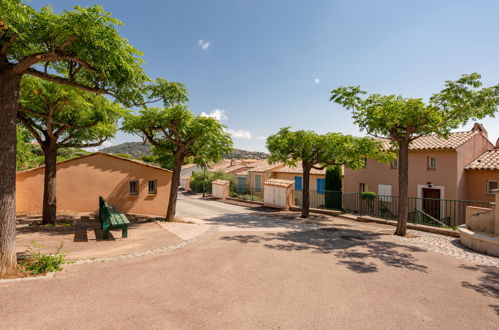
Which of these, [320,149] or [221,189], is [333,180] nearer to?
[320,149]

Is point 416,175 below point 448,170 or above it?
below

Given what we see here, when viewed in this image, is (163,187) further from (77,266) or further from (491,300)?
(491,300)

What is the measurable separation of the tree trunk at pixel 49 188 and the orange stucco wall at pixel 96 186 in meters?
3.54

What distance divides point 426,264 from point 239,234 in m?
6.10

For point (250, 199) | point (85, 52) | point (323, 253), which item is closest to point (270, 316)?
point (323, 253)

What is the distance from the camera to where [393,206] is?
1730 centimetres

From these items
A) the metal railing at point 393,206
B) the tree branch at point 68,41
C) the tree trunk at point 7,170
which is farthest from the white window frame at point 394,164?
the tree trunk at point 7,170

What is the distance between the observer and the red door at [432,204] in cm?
1580

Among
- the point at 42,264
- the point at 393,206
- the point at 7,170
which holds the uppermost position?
the point at 7,170

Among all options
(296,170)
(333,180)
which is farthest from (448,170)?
(296,170)

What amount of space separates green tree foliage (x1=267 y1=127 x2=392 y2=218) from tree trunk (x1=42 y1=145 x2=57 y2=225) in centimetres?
1069

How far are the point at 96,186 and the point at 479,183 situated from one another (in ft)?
73.0

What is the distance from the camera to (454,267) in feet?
22.1

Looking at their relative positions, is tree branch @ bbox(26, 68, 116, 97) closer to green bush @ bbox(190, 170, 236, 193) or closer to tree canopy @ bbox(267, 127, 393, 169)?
tree canopy @ bbox(267, 127, 393, 169)
